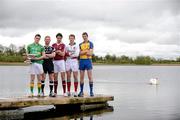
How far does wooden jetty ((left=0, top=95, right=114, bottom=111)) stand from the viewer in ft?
43.9

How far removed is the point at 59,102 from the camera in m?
14.4

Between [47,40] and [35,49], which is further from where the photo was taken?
[47,40]

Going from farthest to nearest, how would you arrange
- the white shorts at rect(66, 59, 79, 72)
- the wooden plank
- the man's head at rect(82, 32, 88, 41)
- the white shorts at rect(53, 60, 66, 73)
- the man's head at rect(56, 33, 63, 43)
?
1. the white shorts at rect(66, 59, 79, 72)
2. the man's head at rect(82, 32, 88, 41)
3. the white shorts at rect(53, 60, 66, 73)
4. the man's head at rect(56, 33, 63, 43)
5. the wooden plank

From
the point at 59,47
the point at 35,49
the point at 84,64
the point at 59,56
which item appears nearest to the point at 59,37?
the point at 59,47

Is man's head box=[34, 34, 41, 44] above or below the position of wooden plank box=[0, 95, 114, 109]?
above

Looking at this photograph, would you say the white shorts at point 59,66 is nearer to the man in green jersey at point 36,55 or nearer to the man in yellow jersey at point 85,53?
the man in green jersey at point 36,55

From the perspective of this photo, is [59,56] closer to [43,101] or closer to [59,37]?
[59,37]

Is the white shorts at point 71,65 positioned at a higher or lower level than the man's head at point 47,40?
lower

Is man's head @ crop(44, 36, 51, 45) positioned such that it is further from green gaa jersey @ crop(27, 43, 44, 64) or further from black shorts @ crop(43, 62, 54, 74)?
black shorts @ crop(43, 62, 54, 74)

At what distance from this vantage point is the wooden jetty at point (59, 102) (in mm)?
13391

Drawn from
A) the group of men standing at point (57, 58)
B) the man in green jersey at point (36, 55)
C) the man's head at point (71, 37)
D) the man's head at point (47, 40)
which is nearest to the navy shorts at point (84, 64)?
the group of men standing at point (57, 58)

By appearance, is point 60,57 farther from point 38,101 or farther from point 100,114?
point 100,114

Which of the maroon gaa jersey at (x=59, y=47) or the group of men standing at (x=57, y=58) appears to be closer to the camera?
the group of men standing at (x=57, y=58)

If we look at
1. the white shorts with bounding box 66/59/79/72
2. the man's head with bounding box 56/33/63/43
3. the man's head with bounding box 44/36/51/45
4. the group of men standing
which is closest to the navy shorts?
the group of men standing
